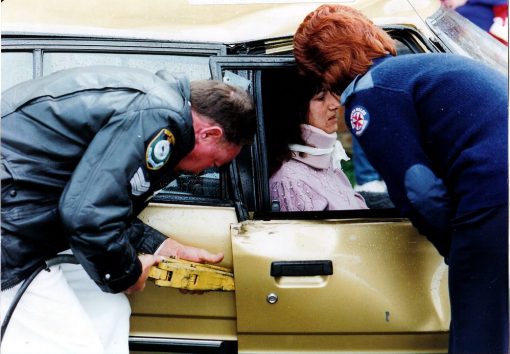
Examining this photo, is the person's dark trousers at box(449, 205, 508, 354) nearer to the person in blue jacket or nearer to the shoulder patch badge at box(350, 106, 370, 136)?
the person in blue jacket

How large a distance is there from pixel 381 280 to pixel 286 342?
0.41m

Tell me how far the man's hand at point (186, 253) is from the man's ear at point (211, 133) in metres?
0.47

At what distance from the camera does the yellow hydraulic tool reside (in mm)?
2316

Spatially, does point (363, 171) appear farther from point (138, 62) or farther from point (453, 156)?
point (453, 156)

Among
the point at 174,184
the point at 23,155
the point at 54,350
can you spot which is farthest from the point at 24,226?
the point at 174,184

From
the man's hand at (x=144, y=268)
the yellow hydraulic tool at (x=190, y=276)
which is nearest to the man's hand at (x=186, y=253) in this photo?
the yellow hydraulic tool at (x=190, y=276)

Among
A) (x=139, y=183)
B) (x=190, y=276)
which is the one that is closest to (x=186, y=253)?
(x=190, y=276)

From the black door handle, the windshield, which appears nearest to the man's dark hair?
the black door handle

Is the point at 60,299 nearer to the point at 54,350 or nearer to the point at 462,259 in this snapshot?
the point at 54,350

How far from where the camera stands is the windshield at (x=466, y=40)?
9.04 feet

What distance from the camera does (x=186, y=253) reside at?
245 centimetres

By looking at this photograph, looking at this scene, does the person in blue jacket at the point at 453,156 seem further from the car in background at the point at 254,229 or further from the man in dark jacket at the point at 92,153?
the man in dark jacket at the point at 92,153

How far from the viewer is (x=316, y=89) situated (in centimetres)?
298

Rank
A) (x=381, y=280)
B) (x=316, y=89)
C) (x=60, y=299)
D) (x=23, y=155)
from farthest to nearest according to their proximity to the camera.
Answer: (x=316, y=89) < (x=381, y=280) < (x=60, y=299) < (x=23, y=155)
